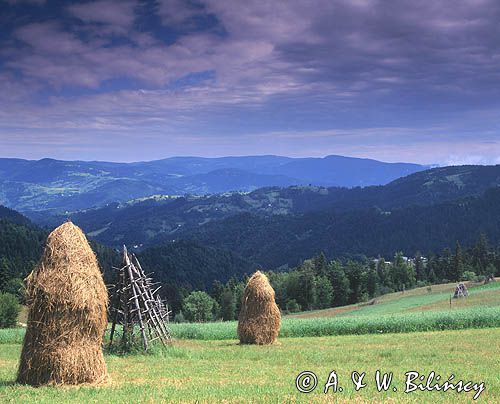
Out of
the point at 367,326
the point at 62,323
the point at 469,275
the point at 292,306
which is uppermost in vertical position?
the point at 62,323

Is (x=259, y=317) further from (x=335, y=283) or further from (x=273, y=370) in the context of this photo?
(x=335, y=283)

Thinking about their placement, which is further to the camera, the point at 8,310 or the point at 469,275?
the point at 469,275

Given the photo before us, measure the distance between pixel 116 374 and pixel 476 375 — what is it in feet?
41.8

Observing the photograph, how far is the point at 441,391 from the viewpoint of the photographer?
13789mm

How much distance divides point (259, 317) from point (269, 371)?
11.8m

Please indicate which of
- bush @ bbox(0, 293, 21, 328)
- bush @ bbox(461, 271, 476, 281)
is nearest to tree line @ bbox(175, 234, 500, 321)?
bush @ bbox(461, 271, 476, 281)

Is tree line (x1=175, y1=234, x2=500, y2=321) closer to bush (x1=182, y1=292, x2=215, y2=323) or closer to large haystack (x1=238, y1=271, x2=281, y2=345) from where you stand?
bush (x1=182, y1=292, x2=215, y2=323)

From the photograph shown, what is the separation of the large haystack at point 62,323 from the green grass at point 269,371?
0.58 metres

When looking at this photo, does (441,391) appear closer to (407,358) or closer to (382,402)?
(382,402)

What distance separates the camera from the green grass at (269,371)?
12719mm

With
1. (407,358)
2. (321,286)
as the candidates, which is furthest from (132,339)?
(321,286)

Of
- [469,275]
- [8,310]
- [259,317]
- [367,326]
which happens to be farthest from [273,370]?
[469,275]

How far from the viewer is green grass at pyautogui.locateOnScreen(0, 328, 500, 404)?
12.7m

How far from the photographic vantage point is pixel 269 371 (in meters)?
18.3
